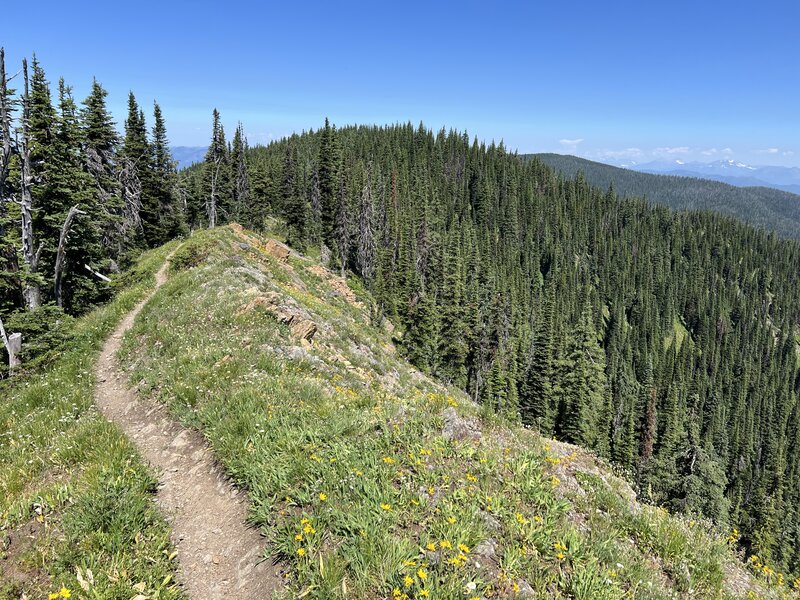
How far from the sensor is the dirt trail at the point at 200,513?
5773mm

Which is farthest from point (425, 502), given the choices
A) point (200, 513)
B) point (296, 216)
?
point (296, 216)

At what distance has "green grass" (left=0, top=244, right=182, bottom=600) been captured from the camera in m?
5.45

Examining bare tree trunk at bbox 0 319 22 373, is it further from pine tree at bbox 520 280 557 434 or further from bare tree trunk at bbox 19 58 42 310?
pine tree at bbox 520 280 557 434

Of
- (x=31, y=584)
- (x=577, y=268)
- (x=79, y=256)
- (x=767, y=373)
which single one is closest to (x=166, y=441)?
(x=31, y=584)

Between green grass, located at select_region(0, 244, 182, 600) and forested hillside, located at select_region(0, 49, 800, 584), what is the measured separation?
778 centimetres

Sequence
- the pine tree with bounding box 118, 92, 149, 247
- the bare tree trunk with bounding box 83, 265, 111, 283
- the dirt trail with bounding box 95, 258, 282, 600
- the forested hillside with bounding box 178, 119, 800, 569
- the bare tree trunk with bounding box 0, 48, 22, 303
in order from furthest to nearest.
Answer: the forested hillside with bounding box 178, 119, 800, 569 → the pine tree with bounding box 118, 92, 149, 247 → the bare tree trunk with bounding box 83, 265, 111, 283 → the bare tree trunk with bounding box 0, 48, 22, 303 → the dirt trail with bounding box 95, 258, 282, 600

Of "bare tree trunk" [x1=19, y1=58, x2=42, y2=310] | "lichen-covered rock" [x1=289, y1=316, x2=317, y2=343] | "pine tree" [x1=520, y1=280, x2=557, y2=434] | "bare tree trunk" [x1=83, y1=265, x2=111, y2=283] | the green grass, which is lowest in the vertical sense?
"pine tree" [x1=520, y1=280, x2=557, y2=434]

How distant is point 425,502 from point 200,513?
386 centimetres

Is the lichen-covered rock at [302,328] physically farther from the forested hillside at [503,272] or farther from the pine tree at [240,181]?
the pine tree at [240,181]

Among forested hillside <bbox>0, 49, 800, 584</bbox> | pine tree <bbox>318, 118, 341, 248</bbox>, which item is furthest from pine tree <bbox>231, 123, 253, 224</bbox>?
pine tree <bbox>318, 118, 341, 248</bbox>

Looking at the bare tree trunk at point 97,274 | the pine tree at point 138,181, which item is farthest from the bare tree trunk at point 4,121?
the pine tree at point 138,181

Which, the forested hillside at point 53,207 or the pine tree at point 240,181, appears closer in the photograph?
the forested hillside at point 53,207

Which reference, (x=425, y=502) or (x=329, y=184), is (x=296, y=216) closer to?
(x=329, y=184)

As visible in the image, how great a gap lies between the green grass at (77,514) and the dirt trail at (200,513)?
32 centimetres
